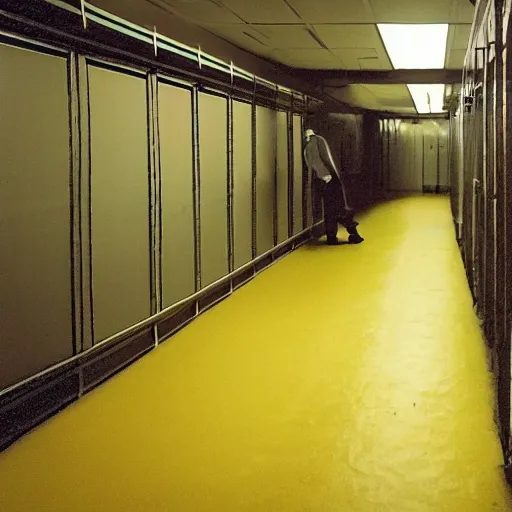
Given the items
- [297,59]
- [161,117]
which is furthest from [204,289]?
[297,59]

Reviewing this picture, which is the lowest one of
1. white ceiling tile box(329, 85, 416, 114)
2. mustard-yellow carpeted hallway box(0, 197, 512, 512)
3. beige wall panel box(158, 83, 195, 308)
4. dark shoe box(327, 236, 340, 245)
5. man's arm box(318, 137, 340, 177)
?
mustard-yellow carpeted hallway box(0, 197, 512, 512)

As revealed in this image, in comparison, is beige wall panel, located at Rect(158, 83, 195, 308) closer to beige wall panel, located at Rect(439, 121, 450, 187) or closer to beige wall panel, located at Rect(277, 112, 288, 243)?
beige wall panel, located at Rect(277, 112, 288, 243)

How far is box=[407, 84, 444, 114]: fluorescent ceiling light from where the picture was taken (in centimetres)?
1239

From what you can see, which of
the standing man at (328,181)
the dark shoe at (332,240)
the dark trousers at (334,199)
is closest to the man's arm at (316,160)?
the standing man at (328,181)

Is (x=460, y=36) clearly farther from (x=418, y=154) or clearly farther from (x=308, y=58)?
(x=418, y=154)

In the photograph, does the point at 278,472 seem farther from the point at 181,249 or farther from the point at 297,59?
the point at 297,59

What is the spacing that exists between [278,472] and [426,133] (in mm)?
17963

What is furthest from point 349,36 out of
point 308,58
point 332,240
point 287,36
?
point 332,240

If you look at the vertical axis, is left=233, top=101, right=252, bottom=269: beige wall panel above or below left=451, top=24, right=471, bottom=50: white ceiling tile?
below

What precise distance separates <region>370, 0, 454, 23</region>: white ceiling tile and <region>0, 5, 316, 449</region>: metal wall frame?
135cm

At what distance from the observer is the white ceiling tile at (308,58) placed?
25.8ft

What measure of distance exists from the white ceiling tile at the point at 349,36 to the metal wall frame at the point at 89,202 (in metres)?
1.33

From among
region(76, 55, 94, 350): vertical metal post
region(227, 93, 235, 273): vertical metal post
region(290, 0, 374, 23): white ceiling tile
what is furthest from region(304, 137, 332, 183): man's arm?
region(76, 55, 94, 350): vertical metal post

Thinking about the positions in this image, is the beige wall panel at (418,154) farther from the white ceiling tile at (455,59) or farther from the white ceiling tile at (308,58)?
the white ceiling tile at (308,58)
